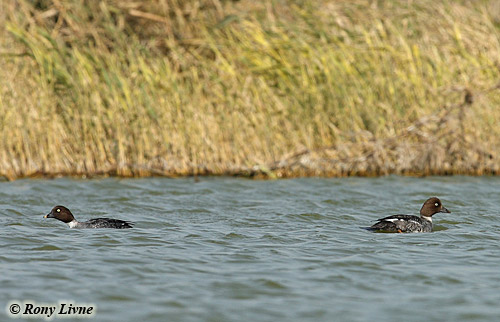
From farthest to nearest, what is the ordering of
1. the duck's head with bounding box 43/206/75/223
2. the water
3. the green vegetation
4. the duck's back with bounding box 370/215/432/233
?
the green vegetation
the duck's head with bounding box 43/206/75/223
the duck's back with bounding box 370/215/432/233
the water

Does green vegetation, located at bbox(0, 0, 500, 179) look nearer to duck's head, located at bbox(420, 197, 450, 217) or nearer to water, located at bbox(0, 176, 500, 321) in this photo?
water, located at bbox(0, 176, 500, 321)

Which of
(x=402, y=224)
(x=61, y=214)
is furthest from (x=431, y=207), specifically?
(x=61, y=214)

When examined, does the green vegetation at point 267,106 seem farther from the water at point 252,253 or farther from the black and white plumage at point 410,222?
the black and white plumage at point 410,222

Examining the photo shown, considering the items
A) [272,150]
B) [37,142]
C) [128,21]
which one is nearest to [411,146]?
[272,150]

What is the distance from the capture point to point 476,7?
1614cm

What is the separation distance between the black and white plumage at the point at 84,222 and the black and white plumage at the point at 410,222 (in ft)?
9.49

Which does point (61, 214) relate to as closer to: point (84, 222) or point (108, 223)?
point (84, 222)

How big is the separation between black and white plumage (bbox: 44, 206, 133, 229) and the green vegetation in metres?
3.63

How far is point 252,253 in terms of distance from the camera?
27.6 ft

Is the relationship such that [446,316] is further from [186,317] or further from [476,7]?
[476,7]

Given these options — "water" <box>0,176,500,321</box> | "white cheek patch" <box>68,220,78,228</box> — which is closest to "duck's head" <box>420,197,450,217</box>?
"water" <box>0,176,500,321</box>

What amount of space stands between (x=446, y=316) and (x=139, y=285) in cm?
250

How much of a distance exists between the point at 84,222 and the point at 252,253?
2600 millimetres

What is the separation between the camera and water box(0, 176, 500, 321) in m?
6.52
